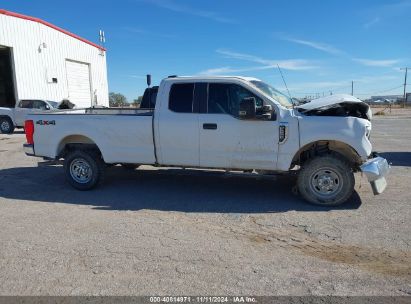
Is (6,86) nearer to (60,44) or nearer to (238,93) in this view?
(60,44)

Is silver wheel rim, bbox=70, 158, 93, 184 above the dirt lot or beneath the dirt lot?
above

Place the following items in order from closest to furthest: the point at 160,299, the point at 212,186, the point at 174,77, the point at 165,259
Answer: the point at 160,299 → the point at 165,259 → the point at 174,77 → the point at 212,186

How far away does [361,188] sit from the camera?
7.01 meters

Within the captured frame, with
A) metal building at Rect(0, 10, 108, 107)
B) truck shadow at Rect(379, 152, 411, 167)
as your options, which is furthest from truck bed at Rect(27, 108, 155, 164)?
metal building at Rect(0, 10, 108, 107)

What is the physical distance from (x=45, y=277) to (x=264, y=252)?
92.7 inches

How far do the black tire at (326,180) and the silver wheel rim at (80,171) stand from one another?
3.92 meters

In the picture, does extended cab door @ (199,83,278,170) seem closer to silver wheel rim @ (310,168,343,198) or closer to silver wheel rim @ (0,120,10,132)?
silver wheel rim @ (310,168,343,198)

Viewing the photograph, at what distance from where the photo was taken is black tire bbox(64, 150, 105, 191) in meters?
7.08

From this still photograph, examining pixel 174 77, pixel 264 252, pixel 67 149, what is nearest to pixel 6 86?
pixel 67 149

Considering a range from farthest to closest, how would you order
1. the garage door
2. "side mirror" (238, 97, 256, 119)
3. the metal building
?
the garage door → the metal building → "side mirror" (238, 97, 256, 119)

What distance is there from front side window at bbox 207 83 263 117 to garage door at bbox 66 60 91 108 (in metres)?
25.1

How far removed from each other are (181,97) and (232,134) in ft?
3.76

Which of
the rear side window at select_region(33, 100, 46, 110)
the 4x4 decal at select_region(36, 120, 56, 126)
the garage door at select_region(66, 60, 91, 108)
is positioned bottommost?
the 4x4 decal at select_region(36, 120, 56, 126)

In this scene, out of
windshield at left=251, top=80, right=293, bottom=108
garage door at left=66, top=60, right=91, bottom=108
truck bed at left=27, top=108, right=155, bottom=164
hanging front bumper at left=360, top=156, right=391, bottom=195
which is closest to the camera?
hanging front bumper at left=360, top=156, right=391, bottom=195
